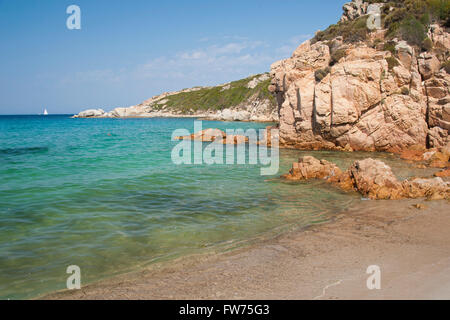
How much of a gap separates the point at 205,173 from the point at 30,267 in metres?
10.1

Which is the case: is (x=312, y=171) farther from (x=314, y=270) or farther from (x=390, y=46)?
(x=390, y=46)

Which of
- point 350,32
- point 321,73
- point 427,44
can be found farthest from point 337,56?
point 350,32

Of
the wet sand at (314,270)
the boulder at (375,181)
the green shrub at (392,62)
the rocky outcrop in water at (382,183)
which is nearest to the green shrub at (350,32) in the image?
the green shrub at (392,62)

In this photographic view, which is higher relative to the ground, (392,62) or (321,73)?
(392,62)

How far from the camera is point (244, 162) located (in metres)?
18.7

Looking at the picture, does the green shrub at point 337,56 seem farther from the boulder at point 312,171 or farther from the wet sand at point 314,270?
the wet sand at point 314,270

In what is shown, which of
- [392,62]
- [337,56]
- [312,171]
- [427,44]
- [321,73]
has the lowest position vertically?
[312,171]

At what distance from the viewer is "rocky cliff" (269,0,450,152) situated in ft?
67.9

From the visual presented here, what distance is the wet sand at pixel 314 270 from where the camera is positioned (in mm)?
4344

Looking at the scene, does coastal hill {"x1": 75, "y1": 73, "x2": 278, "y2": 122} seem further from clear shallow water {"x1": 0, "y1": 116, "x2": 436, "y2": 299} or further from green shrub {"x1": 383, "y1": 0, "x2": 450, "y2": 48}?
clear shallow water {"x1": 0, "y1": 116, "x2": 436, "y2": 299}

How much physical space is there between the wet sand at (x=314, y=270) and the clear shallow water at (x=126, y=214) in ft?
2.19

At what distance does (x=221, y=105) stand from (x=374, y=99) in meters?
77.3

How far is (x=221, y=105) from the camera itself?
9669 centimetres

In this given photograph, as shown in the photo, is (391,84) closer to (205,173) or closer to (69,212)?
(205,173)
